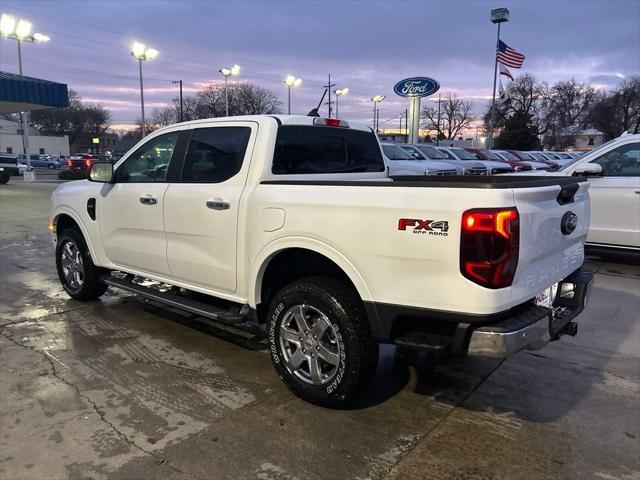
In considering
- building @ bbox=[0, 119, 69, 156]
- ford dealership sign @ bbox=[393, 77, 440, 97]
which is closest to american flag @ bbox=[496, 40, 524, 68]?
ford dealership sign @ bbox=[393, 77, 440, 97]

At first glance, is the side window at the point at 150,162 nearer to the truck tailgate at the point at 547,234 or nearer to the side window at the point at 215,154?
the side window at the point at 215,154

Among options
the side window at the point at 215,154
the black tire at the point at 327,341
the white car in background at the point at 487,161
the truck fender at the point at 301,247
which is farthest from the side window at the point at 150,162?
the white car in background at the point at 487,161

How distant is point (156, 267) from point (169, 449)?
204 cm

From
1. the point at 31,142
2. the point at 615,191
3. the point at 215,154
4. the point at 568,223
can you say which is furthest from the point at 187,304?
the point at 31,142

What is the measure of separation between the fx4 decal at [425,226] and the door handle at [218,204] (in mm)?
1476

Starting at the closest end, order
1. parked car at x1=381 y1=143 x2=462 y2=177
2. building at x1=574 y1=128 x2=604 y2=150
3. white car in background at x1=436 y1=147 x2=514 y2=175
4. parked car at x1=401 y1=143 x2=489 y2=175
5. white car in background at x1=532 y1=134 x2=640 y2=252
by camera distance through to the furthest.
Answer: white car in background at x1=532 y1=134 x2=640 y2=252 → parked car at x1=381 y1=143 x2=462 y2=177 → parked car at x1=401 y1=143 x2=489 y2=175 → white car in background at x1=436 y1=147 x2=514 y2=175 → building at x1=574 y1=128 x2=604 y2=150

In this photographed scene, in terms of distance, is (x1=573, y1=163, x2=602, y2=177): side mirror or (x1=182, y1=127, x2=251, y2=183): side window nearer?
(x1=182, y1=127, x2=251, y2=183): side window

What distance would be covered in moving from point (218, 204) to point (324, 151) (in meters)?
1.03

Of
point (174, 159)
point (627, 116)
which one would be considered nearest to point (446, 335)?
point (174, 159)

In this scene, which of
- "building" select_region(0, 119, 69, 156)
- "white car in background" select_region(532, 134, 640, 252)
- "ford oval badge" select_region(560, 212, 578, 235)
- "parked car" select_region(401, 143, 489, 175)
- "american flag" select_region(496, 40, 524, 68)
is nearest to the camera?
"ford oval badge" select_region(560, 212, 578, 235)

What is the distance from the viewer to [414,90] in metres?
30.1

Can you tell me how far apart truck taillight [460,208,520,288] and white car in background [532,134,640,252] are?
5324 mm

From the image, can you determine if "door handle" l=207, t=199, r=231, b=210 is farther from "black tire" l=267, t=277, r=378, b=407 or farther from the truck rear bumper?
the truck rear bumper

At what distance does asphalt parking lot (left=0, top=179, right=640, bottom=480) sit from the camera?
2.85m
